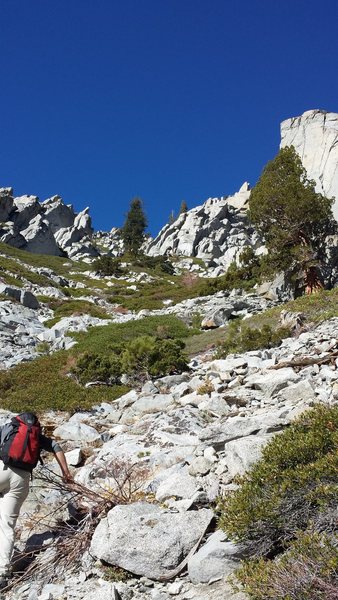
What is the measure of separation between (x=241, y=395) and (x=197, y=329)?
17.7 meters

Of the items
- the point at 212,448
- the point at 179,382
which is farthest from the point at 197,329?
the point at 212,448

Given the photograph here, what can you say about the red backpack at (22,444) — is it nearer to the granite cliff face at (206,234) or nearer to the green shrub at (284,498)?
the green shrub at (284,498)

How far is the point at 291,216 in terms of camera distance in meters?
31.6

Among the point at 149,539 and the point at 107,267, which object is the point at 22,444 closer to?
the point at 149,539

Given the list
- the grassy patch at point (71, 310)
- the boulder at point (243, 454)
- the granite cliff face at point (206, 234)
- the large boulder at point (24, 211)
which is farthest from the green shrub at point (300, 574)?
the large boulder at point (24, 211)

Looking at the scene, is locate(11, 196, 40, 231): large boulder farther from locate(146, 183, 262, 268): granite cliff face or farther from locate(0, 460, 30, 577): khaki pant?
locate(0, 460, 30, 577): khaki pant

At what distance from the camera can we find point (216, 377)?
13211 millimetres

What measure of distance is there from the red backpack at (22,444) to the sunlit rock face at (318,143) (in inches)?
1273

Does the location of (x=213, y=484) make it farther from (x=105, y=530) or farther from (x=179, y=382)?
(x=179, y=382)

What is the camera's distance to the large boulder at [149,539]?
4.93 metres

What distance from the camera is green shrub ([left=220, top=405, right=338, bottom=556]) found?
430cm

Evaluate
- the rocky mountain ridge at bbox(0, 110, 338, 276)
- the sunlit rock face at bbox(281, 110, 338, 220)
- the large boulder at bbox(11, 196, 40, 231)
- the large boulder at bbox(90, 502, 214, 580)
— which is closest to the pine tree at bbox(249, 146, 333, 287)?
the sunlit rock face at bbox(281, 110, 338, 220)

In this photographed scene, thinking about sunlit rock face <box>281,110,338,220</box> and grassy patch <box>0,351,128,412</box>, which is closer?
grassy patch <box>0,351,128,412</box>

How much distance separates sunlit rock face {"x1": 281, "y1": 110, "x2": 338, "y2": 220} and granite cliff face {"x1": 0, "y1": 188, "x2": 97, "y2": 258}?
71618 mm
